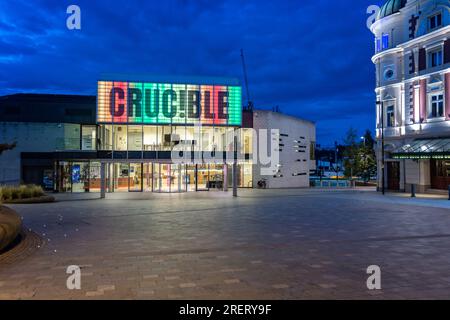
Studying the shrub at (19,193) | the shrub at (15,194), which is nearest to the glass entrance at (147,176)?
the shrub at (19,193)

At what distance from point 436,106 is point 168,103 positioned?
858 inches

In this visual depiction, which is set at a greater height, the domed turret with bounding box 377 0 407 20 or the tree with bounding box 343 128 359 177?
the domed turret with bounding box 377 0 407 20

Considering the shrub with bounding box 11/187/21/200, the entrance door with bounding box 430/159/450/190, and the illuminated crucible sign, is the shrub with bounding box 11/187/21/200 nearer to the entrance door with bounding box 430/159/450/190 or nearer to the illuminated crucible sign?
the illuminated crucible sign

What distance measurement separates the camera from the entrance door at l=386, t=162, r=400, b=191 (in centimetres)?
3556

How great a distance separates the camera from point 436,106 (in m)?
31.1

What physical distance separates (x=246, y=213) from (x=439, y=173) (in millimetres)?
21033

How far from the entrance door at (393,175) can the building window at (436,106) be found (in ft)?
19.1

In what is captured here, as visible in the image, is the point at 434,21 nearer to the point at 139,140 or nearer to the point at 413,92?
the point at 413,92

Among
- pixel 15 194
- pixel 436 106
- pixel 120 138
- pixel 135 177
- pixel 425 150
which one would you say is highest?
pixel 436 106

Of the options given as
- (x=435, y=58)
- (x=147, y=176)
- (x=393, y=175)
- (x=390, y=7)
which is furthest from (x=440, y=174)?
(x=147, y=176)

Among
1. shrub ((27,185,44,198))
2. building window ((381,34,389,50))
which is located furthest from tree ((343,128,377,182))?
shrub ((27,185,44,198))

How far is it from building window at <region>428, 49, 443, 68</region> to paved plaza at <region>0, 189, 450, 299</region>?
63.5ft

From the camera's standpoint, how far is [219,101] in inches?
1371
